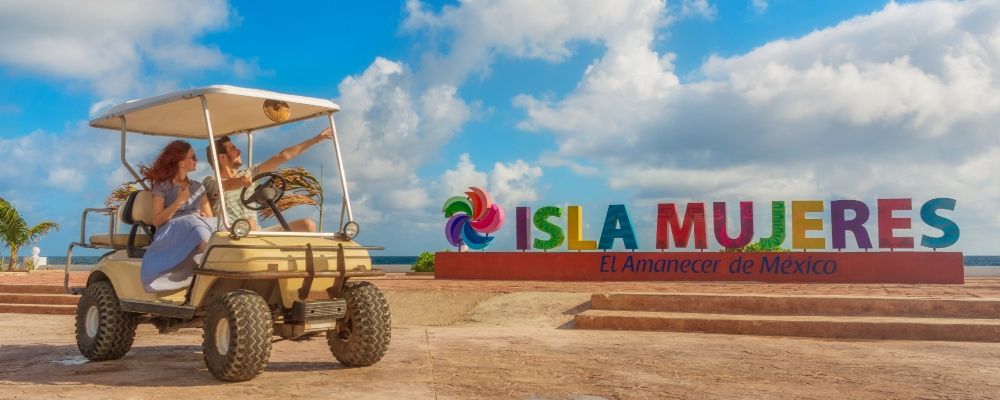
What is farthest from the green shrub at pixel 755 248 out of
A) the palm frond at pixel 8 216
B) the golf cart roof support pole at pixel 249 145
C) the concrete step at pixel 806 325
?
the palm frond at pixel 8 216

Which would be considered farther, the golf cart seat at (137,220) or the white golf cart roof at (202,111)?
the golf cart seat at (137,220)

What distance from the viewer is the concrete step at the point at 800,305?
10.3 meters

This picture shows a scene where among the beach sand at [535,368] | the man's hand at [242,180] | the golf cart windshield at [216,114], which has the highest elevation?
the golf cart windshield at [216,114]

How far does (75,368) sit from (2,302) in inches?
409

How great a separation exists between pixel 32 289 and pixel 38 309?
1692 mm

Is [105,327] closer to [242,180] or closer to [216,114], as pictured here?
[242,180]

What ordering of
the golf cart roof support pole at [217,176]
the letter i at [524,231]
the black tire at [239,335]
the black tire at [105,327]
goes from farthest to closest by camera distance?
1. the letter i at [524,231]
2. the black tire at [105,327]
3. the golf cart roof support pole at [217,176]
4. the black tire at [239,335]

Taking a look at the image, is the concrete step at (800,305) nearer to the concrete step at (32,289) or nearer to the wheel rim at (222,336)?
the wheel rim at (222,336)

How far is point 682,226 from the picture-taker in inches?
760

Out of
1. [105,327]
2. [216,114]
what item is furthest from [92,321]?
[216,114]

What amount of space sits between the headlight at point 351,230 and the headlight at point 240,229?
91 centimetres

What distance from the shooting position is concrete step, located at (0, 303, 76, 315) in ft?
44.8

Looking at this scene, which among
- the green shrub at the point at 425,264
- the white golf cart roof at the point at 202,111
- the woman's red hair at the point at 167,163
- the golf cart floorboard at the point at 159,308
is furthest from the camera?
the green shrub at the point at 425,264

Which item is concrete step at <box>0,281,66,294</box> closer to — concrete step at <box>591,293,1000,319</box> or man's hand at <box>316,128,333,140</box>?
man's hand at <box>316,128,333,140</box>
